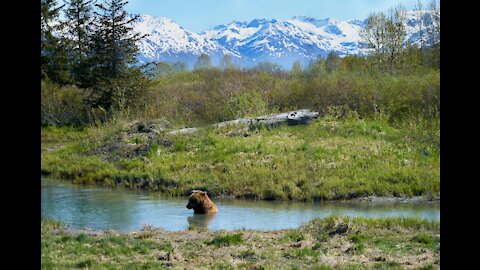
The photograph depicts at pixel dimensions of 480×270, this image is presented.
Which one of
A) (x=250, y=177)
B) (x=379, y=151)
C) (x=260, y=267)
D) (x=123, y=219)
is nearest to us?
(x=260, y=267)

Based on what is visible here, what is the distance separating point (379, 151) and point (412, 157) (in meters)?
1.27

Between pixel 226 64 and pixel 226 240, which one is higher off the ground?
pixel 226 64

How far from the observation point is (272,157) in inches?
851

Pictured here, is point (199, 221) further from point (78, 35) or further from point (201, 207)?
point (78, 35)

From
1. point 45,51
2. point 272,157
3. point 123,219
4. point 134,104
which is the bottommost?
point 123,219

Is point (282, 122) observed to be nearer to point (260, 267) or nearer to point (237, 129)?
point (237, 129)

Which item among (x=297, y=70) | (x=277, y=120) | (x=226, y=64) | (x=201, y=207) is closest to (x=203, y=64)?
(x=226, y=64)

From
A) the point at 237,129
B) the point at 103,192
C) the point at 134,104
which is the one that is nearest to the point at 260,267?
the point at 103,192

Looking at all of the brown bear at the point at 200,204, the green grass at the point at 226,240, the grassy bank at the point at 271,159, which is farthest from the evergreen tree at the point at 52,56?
the green grass at the point at 226,240

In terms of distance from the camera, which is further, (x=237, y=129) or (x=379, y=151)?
(x=237, y=129)

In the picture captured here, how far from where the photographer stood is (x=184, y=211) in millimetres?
16000

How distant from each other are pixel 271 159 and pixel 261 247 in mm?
11157

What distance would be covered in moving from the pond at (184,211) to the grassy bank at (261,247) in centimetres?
178
